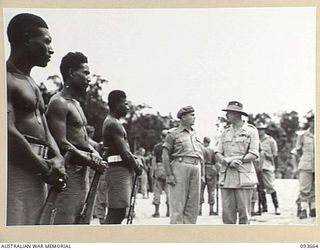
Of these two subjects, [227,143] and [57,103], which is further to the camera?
[227,143]

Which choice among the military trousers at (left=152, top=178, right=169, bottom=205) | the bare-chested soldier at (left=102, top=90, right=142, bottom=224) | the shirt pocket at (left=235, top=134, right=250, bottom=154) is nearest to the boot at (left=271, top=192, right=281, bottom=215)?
the shirt pocket at (left=235, top=134, right=250, bottom=154)

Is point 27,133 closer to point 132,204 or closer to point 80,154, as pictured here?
point 80,154

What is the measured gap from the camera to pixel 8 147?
3.48 meters

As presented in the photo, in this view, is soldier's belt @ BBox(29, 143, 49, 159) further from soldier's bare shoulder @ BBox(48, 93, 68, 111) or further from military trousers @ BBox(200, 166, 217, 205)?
military trousers @ BBox(200, 166, 217, 205)

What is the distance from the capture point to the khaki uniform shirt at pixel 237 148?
3602 millimetres

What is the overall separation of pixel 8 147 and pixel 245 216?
3.60 ft

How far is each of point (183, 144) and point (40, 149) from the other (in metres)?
0.64

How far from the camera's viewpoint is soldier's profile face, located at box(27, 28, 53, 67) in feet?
11.4

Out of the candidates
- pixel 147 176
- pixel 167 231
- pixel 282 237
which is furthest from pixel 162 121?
pixel 282 237

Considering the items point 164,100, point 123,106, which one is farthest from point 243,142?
point 123,106

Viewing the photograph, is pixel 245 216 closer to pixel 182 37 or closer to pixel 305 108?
pixel 305 108

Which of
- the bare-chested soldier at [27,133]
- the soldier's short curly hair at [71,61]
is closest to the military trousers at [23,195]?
the bare-chested soldier at [27,133]

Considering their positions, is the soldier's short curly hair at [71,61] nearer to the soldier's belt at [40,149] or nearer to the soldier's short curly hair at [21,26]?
the soldier's short curly hair at [21,26]

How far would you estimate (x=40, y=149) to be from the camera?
137 inches
